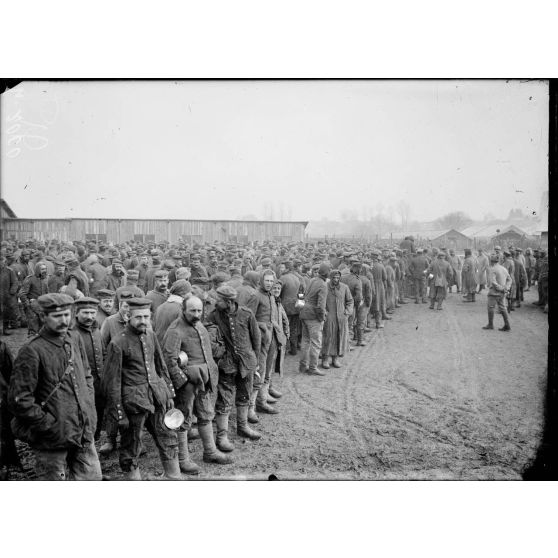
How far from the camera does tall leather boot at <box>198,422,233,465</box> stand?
595 cm

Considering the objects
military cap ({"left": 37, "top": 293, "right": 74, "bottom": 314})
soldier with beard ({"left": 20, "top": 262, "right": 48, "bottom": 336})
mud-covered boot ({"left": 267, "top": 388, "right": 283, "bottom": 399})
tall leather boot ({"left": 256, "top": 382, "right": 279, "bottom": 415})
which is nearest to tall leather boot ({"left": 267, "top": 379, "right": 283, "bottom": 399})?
mud-covered boot ({"left": 267, "top": 388, "right": 283, "bottom": 399})

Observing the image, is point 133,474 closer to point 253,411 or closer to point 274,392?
point 253,411

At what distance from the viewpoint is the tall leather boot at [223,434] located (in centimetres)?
618

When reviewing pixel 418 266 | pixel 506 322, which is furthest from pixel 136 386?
pixel 506 322

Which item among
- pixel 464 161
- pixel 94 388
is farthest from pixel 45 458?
pixel 464 161

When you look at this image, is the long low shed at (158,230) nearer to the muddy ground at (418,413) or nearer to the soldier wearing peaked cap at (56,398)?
the muddy ground at (418,413)

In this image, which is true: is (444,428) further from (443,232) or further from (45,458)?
(45,458)

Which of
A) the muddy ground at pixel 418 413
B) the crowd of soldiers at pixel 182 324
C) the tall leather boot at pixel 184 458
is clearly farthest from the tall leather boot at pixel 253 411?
the tall leather boot at pixel 184 458

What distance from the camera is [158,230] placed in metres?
6.78

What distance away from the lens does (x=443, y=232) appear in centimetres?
676

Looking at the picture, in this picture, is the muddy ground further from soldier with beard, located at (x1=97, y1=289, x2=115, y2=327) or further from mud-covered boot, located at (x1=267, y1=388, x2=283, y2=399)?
soldier with beard, located at (x1=97, y1=289, x2=115, y2=327)

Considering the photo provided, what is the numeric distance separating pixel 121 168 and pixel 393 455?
494cm

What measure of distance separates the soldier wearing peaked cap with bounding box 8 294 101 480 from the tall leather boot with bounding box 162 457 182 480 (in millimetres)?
795

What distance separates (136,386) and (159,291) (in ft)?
4.83
